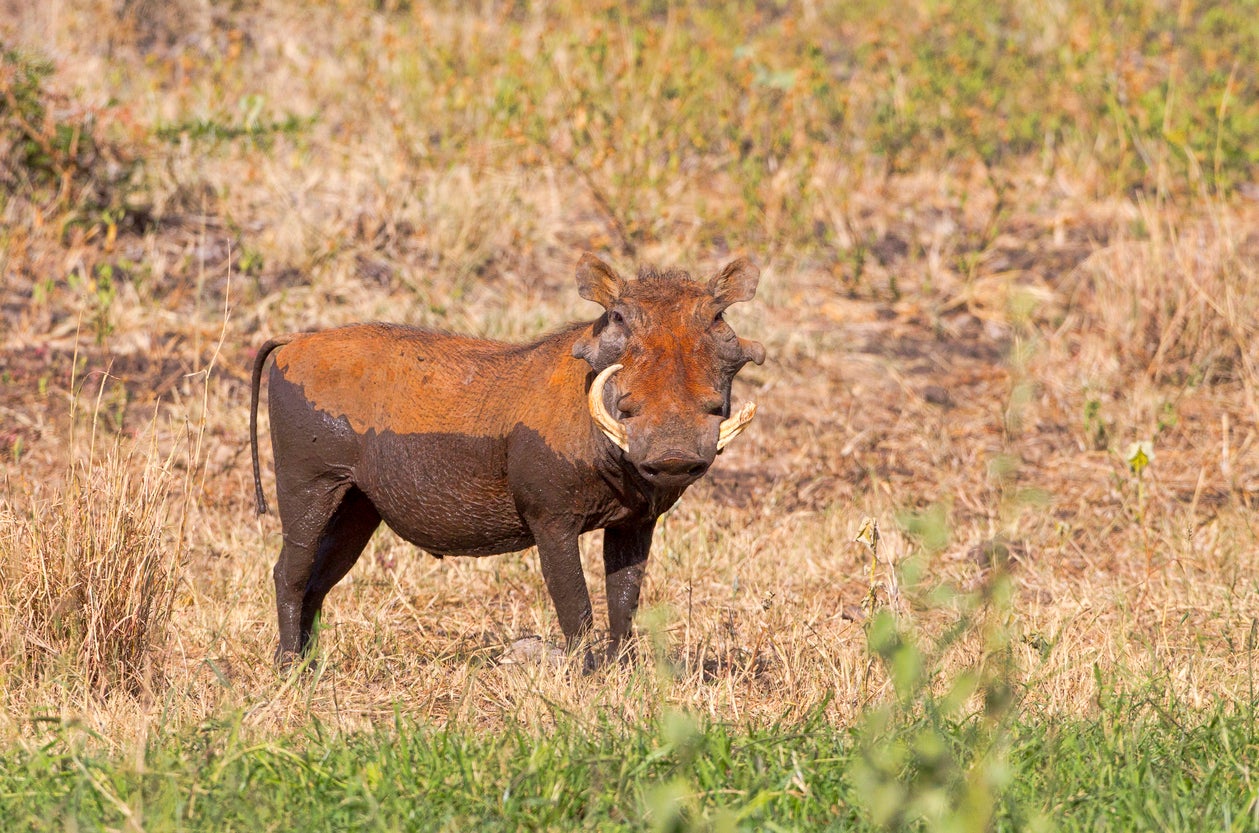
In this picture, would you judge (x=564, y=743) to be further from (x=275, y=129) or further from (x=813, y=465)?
(x=275, y=129)

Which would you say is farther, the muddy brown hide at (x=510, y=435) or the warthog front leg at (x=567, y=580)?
the warthog front leg at (x=567, y=580)

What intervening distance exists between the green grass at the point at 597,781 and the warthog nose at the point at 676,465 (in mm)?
579

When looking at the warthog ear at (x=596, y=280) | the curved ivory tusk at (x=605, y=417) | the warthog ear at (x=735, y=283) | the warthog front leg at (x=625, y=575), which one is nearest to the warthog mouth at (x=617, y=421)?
the curved ivory tusk at (x=605, y=417)

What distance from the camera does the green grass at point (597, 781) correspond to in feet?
10.0

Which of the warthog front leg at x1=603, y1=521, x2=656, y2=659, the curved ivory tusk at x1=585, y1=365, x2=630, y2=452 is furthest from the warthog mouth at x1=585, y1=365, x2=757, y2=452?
the warthog front leg at x1=603, y1=521, x2=656, y2=659

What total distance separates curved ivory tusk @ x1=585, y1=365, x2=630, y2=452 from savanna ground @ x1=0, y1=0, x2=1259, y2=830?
493 millimetres

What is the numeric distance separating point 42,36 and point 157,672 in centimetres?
716

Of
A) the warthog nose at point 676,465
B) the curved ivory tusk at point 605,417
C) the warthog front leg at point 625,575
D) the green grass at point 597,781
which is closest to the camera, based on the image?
the green grass at point 597,781

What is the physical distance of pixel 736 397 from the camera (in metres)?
7.46

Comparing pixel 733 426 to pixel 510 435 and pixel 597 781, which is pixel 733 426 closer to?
pixel 510 435

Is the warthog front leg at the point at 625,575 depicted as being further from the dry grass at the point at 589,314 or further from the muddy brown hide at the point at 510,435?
the dry grass at the point at 589,314

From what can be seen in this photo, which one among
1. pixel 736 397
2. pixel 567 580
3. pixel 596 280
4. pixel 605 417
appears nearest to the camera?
pixel 605 417

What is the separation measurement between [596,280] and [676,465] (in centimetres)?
68

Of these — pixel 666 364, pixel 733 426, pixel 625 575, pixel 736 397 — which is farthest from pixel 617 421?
pixel 736 397
